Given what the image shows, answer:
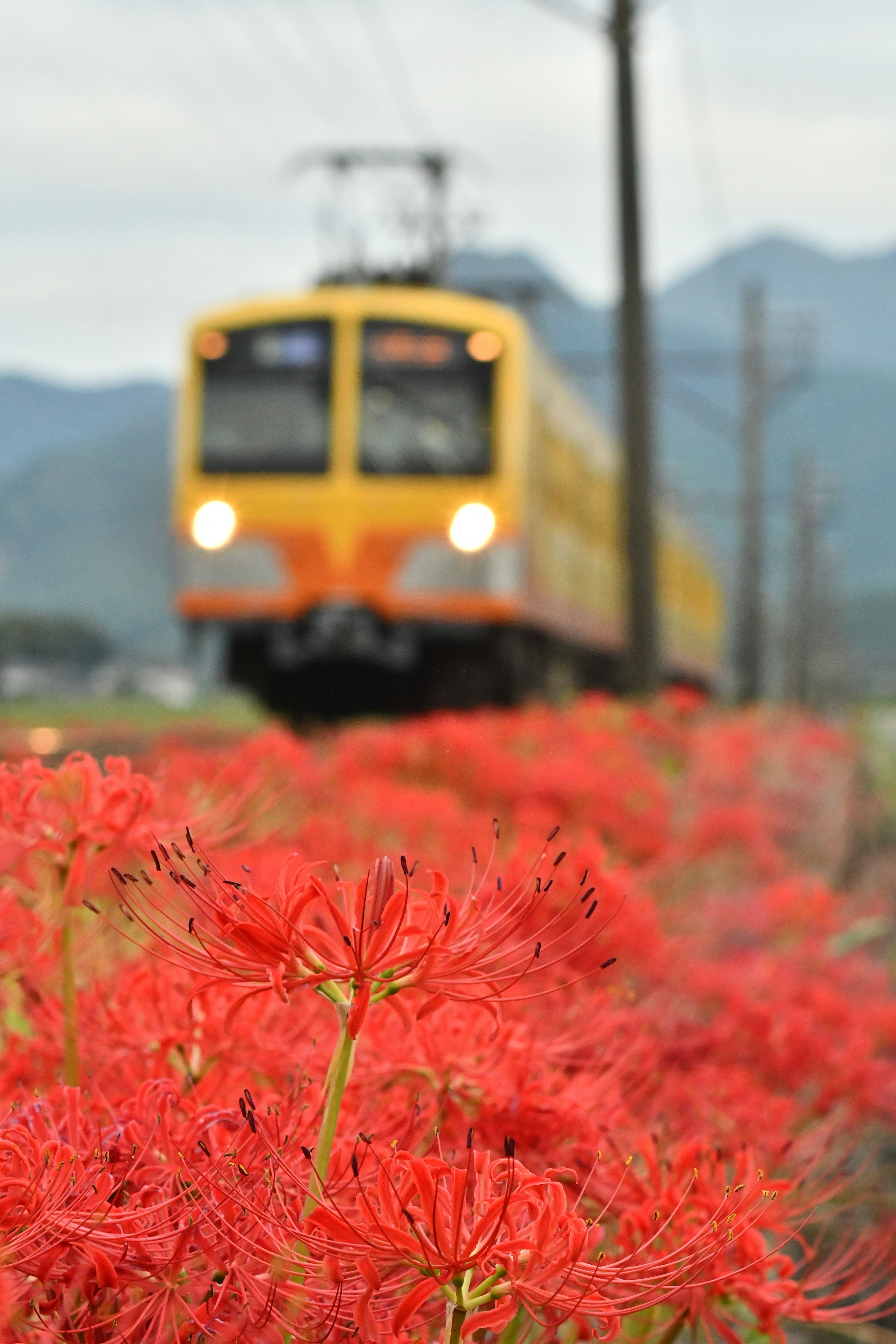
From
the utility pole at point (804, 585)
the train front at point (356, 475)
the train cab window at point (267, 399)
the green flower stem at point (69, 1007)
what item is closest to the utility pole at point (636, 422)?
the train front at point (356, 475)

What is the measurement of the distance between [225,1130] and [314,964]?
252mm

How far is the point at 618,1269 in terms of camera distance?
1.10 metres

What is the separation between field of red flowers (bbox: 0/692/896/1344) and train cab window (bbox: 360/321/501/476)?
10396 mm

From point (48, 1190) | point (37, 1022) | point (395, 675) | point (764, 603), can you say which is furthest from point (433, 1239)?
point (764, 603)

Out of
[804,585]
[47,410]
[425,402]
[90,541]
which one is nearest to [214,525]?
[425,402]

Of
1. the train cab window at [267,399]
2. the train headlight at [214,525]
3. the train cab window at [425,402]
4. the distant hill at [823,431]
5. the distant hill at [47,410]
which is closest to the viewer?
the distant hill at [47,410]

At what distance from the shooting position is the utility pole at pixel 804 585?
45688 mm

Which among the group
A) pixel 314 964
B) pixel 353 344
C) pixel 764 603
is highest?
pixel 353 344

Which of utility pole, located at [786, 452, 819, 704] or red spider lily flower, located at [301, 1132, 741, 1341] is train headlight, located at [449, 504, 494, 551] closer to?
red spider lily flower, located at [301, 1132, 741, 1341]

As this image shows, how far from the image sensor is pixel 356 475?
13.1 meters

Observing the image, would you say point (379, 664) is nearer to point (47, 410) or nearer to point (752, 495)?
point (47, 410)

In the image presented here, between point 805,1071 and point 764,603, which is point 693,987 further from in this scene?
point 764,603

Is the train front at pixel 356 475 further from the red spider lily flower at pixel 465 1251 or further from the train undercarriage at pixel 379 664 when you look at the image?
the red spider lily flower at pixel 465 1251

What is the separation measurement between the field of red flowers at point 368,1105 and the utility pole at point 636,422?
1085 centimetres
